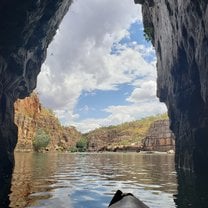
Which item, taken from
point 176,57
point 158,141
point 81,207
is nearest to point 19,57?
point 176,57

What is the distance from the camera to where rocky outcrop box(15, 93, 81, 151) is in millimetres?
139375

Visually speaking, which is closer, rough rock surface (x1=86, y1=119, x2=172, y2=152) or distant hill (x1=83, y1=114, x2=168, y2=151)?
rough rock surface (x1=86, y1=119, x2=172, y2=152)

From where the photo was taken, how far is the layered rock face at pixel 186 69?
25.0 m

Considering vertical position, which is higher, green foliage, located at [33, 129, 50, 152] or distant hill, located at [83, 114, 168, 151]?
distant hill, located at [83, 114, 168, 151]

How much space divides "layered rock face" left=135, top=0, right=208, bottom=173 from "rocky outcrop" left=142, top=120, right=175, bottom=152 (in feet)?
280

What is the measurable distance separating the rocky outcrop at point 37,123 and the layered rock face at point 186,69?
103 m

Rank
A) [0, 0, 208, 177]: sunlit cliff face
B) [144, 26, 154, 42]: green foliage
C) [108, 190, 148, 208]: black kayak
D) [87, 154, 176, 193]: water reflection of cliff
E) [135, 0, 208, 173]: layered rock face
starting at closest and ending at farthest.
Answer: [108, 190, 148, 208]: black kayak, [87, 154, 176, 193]: water reflection of cliff, [0, 0, 208, 177]: sunlit cliff face, [135, 0, 208, 173]: layered rock face, [144, 26, 154, 42]: green foliage

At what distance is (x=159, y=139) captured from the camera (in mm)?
128500

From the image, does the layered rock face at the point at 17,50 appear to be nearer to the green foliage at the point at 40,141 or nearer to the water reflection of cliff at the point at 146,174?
the water reflection of cliff at the point at 146,174

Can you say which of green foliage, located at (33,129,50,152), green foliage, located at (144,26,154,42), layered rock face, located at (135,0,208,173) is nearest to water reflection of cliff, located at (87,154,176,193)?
layered rock face, located at (135,0,208,173)

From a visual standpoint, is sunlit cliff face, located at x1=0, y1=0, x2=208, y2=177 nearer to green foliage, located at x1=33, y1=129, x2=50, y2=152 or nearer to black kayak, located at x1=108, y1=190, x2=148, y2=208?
black kayak, located at x1=108, y1=190, x2=148, y2=208

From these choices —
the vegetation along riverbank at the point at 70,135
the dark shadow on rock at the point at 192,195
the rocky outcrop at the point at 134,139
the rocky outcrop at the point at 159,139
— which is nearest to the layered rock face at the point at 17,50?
the dark shadow on rock at the point at 192,195

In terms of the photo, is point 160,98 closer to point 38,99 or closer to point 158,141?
point 158,141

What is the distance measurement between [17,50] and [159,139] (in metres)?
105
